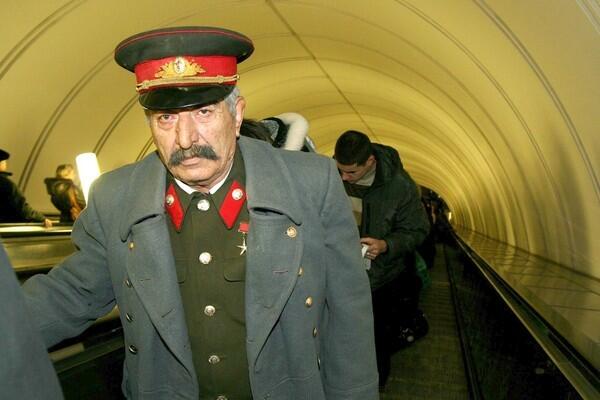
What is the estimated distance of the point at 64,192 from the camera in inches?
269

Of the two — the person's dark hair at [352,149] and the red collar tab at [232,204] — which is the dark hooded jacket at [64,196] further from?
the red collar tab at [232,204]

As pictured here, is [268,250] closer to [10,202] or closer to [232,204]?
[232,204]

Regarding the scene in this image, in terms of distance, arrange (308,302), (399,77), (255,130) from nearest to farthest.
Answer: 1. (308,302)
2. (255,130)
3. (399,77)

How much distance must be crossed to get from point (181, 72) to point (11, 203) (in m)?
4.53

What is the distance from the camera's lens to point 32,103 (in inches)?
258

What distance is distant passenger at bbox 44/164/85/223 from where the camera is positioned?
6.82 m

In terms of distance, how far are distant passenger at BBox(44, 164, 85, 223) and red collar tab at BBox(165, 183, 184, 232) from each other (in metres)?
5.32

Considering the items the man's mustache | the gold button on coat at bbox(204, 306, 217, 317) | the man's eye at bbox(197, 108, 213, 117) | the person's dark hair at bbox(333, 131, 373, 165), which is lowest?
the gold button on coat at bbox(204, 306, 217, 317)

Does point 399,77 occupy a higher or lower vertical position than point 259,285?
higher

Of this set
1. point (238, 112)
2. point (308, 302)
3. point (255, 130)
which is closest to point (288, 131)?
point (255, 130)

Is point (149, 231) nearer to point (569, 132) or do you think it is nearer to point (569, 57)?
point (569, 57)

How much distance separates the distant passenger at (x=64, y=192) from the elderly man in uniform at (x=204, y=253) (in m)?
5.16

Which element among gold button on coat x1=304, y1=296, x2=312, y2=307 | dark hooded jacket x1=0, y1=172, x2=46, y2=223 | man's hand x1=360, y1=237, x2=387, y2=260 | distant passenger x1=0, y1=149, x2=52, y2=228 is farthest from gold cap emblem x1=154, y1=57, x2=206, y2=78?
dark hooded jacket x1=0, y1=172, x2=46, y2=223

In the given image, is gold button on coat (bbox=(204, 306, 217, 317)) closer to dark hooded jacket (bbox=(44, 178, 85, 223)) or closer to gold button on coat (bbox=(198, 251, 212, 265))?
gold button on coat (bbox=(198, 251, 212, 265))
